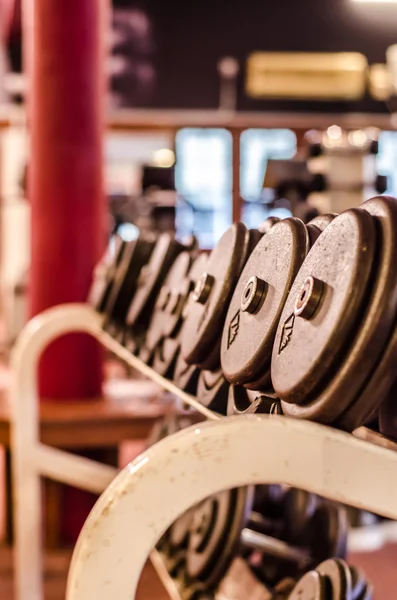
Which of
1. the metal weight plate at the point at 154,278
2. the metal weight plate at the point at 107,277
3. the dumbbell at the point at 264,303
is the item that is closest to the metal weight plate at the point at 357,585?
the dumbbell at the point at 264,303

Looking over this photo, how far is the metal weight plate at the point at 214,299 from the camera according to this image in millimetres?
1163

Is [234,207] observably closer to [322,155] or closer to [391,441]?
[322,155]

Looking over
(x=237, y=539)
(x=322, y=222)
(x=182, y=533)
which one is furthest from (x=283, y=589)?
(x=322, y=222)

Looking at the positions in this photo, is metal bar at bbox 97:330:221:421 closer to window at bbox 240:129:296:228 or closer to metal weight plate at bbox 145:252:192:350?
metal weight plate at bbox 145:252:192:350

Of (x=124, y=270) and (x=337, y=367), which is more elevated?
(x=337, y=367)

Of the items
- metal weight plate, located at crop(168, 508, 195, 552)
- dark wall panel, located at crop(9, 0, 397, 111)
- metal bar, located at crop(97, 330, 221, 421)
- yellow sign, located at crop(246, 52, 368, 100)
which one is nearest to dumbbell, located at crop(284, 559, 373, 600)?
metal bar, located at crop(97, 330, 221, 421)

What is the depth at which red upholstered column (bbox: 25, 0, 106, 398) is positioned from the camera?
2777mm

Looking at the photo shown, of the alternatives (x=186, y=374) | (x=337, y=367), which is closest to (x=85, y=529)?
(x=337, y=367)

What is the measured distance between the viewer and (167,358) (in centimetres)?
149

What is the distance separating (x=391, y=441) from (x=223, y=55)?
327 inches

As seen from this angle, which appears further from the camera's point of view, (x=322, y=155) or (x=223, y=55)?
(x=223, y=55)

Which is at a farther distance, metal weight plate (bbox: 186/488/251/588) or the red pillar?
the red pillar

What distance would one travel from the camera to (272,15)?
28.6 ft

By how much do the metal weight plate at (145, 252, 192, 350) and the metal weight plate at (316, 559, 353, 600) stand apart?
520mm
